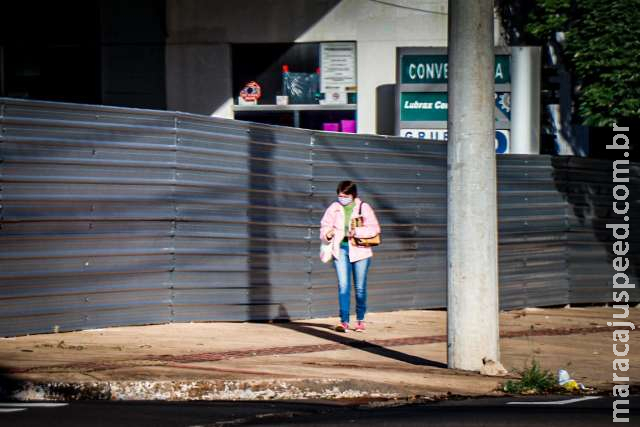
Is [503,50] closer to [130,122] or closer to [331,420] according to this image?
[130,122]

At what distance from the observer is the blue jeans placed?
600 inches

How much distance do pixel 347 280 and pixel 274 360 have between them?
3.39 m

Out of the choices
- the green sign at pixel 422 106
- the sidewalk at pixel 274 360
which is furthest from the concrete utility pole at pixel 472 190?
the green sign at pixel 422 106

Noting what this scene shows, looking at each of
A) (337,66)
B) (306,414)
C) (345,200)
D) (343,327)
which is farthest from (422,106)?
(306,414)

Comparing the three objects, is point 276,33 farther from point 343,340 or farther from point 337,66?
point 343,340

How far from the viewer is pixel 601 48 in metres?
23.4

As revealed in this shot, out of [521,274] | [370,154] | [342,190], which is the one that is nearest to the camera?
[342,190]

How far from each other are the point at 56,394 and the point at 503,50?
15.2 meters

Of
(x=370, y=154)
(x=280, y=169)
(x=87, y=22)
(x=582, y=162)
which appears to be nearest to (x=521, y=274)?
(x=582, y=162)

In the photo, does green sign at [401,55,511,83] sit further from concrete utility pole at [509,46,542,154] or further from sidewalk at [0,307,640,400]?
sidewalk at [0,307,640,400]

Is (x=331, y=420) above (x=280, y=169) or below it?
below

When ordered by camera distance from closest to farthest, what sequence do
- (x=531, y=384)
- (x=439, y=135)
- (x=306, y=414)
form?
(x=306, y=414), (x=531, y=384), (x=439, y=135)

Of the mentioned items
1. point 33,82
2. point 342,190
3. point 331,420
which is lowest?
point 331,420

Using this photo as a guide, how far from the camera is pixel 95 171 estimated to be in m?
13.9
